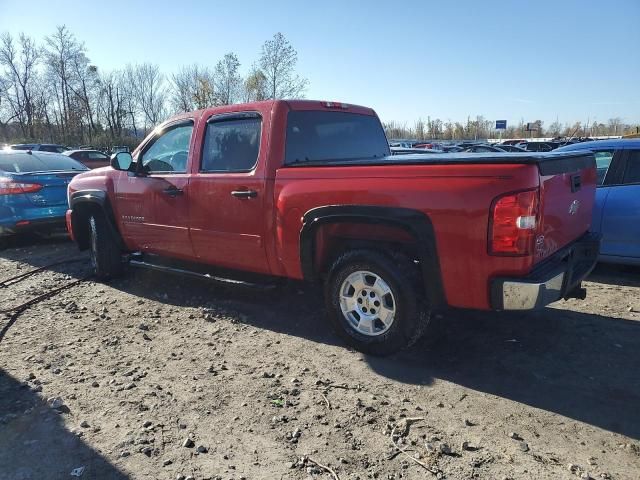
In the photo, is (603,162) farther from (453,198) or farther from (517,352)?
(453,198)

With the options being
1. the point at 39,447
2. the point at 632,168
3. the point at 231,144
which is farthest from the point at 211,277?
the point at 632,168

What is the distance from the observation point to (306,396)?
3174 millimetres

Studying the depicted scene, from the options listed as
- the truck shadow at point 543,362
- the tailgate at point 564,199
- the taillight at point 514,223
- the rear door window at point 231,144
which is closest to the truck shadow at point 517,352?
the truck shadow at point 543,362

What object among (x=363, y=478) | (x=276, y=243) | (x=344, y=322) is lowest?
(x=363, y=478)

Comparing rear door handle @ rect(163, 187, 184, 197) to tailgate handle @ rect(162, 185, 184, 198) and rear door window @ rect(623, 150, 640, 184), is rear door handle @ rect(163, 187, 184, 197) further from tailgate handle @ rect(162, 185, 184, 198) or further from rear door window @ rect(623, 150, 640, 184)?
rear door window @ rect(623, 150, 640, 184)

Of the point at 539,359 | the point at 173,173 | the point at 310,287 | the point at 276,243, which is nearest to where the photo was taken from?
the point at 539,359

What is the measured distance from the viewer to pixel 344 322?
3799 mm

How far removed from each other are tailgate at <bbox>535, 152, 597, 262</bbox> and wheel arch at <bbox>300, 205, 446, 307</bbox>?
0.66 m

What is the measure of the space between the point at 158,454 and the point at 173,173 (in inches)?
117

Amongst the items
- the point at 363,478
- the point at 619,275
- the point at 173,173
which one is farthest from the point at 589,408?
the point at 173,173

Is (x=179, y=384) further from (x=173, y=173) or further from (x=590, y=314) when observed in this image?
(x=590, y=314)

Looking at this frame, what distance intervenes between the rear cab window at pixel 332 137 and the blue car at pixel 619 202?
2.58 meters

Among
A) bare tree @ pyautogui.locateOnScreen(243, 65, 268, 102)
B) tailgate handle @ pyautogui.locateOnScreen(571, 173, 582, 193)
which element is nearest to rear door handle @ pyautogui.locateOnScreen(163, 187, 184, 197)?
tailgate handle @ pyautogui.locateOnScreen(571, 173, 582, 193)

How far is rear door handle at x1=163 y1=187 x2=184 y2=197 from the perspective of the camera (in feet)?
15.5
